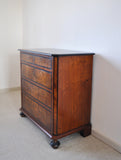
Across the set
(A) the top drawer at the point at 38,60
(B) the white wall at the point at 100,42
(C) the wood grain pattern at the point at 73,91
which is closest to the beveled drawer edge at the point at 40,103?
(C) the wood grain pattern at the point at 73,91

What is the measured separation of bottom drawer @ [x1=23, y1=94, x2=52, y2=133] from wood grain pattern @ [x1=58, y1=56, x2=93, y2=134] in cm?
14

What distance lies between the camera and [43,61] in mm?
1839

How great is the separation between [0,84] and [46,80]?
2137mm

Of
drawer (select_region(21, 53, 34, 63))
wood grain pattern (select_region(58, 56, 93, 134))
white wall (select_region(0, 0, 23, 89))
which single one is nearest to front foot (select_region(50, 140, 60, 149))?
wood grain pattern (select_region(58, 56, 93, 134))

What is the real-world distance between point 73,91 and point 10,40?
7.73ft

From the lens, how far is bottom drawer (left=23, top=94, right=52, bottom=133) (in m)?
1.87

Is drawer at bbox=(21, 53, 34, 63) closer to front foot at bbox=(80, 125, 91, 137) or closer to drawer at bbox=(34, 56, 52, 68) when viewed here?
drawer at bbox=(34, 56, 52, 68)

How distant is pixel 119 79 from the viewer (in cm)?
169

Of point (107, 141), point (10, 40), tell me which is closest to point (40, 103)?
point (107, 141)

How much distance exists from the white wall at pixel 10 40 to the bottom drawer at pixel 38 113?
57.3 inches

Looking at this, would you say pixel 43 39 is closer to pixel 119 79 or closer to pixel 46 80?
pixel 46 80

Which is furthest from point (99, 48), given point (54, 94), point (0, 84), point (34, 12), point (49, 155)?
point (0, 84)

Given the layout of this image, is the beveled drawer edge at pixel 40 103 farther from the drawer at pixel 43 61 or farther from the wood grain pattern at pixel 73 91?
the drawer at pixel 43 61

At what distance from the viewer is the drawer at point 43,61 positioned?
1730 mm
